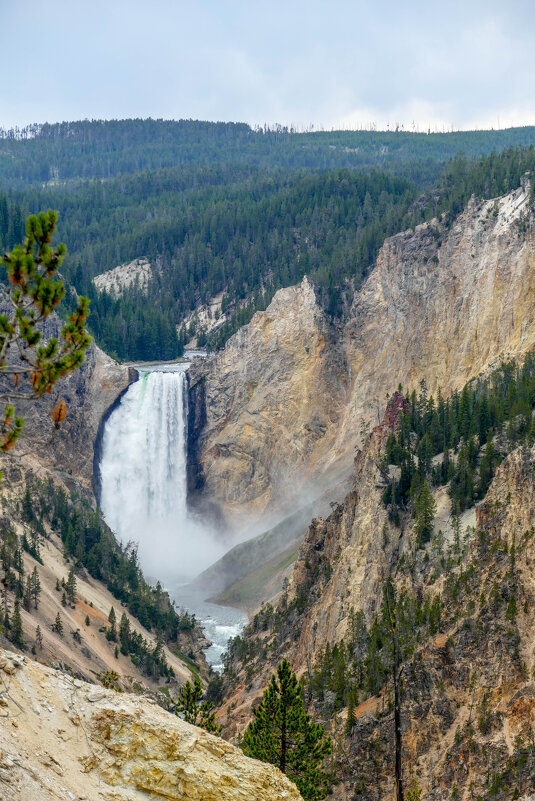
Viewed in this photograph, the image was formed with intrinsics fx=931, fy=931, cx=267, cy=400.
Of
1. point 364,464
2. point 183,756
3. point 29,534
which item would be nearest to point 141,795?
point 183,756

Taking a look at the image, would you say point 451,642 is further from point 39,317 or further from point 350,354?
point 350,354

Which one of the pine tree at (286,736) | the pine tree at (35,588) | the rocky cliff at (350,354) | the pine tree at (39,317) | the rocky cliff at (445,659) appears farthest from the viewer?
the rocky cliff at (350,354)

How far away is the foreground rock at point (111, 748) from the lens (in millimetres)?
17672

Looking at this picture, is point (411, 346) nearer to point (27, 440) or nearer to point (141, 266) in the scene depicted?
point (27, 440)

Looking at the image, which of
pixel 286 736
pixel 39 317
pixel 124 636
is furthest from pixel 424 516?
pixel 39 317

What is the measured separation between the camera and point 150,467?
117 m

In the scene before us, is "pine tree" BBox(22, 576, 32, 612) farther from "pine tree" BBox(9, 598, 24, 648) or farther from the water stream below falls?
the water stream below falls

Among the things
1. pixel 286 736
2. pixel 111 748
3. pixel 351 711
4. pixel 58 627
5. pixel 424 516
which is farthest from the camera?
pixel 58 627

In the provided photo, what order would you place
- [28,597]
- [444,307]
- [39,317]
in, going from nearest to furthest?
1. [39,317]
2. [28,597]
3. [444,307]

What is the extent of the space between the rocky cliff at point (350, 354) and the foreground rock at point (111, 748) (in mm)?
67966

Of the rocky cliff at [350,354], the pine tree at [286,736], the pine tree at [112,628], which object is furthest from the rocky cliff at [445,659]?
the rocky cliff at [350,354]

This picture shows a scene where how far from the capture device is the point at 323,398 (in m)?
110

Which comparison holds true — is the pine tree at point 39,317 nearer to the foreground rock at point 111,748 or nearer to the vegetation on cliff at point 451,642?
the foreground rock at point 111,748

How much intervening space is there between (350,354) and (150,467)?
28790 millimetres
